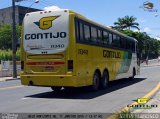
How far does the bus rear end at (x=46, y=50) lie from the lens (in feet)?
51.1

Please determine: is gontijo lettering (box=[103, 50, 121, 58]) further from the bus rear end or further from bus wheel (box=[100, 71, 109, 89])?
the bus rear end

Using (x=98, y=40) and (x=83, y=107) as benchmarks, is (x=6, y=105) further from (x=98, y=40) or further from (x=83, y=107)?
(x=98, y=40)

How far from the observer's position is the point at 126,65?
25.5m

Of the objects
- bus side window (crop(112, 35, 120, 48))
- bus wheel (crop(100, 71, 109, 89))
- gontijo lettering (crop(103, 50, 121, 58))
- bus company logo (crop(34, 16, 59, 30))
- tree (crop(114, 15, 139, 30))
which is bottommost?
bus wheel (crop(100, 71, 109, 89))

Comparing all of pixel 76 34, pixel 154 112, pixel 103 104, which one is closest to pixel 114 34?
pixel 76 34

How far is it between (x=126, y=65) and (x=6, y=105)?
13621mm

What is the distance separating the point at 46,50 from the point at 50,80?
125cm

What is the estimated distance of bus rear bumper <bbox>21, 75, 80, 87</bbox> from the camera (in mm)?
15347

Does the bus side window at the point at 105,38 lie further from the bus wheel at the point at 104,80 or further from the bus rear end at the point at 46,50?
the bus rear end at the point at 46,50

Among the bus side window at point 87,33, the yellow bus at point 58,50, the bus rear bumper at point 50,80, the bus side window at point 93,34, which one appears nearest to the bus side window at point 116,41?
the bus side window at point 93,34

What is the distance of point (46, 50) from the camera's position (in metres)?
16.0


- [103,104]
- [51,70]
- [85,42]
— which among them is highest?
[85,42]

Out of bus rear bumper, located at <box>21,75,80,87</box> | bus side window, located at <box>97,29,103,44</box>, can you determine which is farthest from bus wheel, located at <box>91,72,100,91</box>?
bus rear bumper, located at <box>21,75,80,87</box>

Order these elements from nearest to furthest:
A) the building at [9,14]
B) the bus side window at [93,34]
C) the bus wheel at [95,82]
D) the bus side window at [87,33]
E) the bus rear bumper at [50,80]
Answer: the bus rear bumper at [50,80] < the bus side window at [87,33] < the bus side window at [93,34] < the bus wheel at [95,82] < the building at [9,14]
